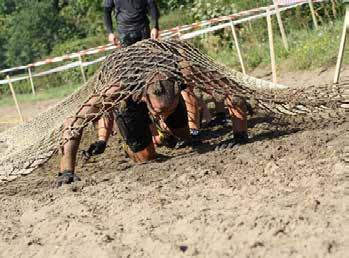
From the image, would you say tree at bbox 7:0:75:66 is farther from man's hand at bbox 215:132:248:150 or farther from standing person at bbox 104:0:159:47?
man's hand at bbox 215:132:248:150

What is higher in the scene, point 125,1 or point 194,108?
point 125,1

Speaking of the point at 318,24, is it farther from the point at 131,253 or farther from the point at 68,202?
the point at 131,253

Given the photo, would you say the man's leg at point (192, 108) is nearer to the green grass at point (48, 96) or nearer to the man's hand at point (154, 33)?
the man's hand at point (154, 33)

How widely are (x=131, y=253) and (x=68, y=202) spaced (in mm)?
1457

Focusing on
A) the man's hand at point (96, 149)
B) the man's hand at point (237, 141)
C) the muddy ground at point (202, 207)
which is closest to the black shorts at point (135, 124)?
the muddy ground at point (202, 207)

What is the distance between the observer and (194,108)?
779 cm

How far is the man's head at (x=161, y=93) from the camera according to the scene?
6430 mm

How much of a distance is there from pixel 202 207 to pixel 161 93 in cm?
188

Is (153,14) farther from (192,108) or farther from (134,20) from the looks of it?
(192,108)

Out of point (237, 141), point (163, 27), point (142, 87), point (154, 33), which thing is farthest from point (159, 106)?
point (163, 27)

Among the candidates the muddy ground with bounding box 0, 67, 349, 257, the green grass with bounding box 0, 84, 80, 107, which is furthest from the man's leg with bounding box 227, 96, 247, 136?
the green grass with bounding box 0, 84, 80, 107

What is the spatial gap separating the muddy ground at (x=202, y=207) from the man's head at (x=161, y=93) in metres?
0.48

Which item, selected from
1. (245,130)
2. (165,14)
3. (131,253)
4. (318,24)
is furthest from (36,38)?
(131,253)

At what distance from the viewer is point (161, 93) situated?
6.43m
